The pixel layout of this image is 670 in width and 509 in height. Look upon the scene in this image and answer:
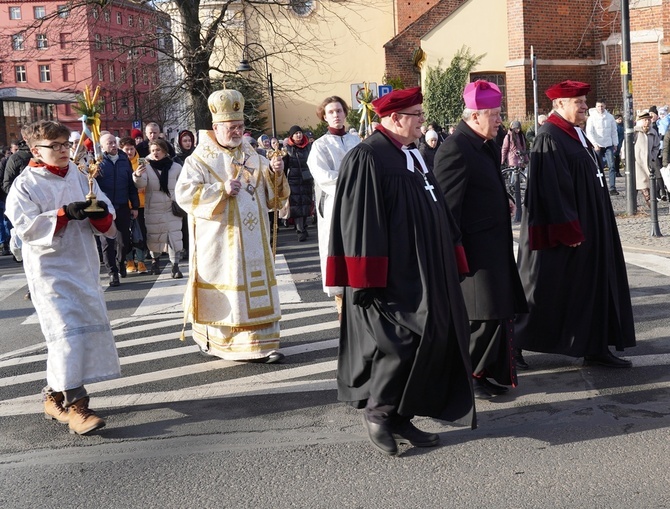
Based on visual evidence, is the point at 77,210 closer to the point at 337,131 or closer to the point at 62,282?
the point at 62,282

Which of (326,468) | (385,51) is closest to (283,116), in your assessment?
(385,51)

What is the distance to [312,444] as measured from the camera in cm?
556

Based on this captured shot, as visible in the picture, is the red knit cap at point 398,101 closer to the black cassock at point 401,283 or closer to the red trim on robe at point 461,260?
the black cassock at point 401,283

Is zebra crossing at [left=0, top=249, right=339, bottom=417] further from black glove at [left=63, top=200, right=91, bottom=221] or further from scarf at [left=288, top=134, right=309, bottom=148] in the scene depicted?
scarf at [left=288, top=134, right=309, bottom=148]

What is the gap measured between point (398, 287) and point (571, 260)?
6.65ft

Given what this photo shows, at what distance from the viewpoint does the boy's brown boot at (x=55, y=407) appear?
20.3 feet

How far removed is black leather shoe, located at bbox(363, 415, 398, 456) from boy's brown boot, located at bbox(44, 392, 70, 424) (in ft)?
6.66

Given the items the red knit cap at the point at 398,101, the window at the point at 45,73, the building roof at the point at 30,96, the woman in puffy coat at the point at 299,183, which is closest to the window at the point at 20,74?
the window at the point at 45,73

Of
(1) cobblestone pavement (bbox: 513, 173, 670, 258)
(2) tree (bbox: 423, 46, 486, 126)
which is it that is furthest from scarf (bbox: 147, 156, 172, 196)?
(2) tree (bbox: 423, 46, 486, 126)

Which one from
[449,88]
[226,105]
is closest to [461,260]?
[226,105]

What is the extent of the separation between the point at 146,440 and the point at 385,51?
34.5 metres

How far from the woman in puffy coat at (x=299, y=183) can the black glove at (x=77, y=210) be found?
10.9m

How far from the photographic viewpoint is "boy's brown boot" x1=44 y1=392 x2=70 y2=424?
618 cm

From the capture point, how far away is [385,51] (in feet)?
128
